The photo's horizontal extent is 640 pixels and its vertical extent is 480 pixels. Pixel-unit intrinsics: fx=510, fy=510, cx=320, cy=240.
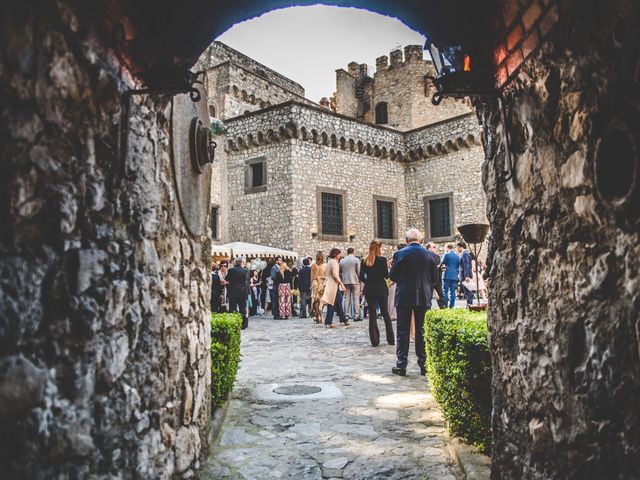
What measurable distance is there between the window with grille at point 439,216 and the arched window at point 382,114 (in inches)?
350

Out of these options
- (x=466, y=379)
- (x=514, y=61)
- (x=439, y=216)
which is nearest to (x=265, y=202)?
(x=439, y=216)

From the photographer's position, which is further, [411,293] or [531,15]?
[411,293]

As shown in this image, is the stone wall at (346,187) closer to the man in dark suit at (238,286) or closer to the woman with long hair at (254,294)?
the woman with long hair at (254,294)

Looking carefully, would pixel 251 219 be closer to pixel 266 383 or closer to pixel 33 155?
pixel 266 383

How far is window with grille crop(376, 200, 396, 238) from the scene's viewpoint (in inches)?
959

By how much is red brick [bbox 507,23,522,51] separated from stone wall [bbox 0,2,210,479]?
→ 2003 millimetres

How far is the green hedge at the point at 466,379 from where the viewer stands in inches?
Answer: 141

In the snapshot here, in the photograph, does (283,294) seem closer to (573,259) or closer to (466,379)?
(466,379)

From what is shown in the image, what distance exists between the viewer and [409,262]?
667cm

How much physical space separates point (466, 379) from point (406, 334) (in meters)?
2.76

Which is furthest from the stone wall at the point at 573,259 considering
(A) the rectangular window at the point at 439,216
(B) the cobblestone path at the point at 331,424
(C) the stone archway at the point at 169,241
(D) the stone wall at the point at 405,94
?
(D) the stone wall at the point at 405,94

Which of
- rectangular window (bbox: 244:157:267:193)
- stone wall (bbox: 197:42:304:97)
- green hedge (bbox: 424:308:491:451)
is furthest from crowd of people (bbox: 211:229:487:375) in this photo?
stone wall (bbox: 197:42:304:97)

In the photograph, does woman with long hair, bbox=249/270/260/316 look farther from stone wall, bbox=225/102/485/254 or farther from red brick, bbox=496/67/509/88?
red brick, bbox=496/67/509/88

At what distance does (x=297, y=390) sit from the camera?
19.3 ft
